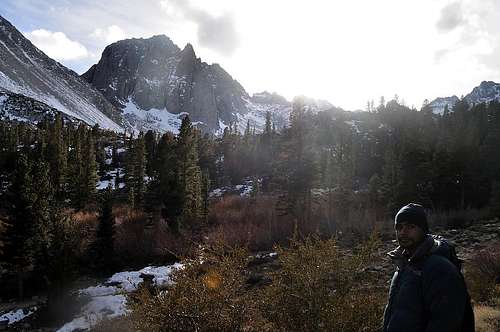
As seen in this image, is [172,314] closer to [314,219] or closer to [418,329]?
[418,329]

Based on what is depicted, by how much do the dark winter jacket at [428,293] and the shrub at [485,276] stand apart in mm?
11144

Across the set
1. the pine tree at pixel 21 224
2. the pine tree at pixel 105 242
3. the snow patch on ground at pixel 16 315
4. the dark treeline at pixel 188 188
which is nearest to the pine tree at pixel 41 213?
the dark treeline at pixel 188 188

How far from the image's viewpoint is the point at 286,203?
110 ft

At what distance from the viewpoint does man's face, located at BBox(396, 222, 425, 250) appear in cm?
333

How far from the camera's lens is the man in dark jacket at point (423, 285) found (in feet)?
9.56

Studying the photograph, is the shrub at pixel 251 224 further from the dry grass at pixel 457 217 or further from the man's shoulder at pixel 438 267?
the man's shoulder at pixel 438 267

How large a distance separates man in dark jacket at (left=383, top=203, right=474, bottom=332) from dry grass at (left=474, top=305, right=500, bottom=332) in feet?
23.5

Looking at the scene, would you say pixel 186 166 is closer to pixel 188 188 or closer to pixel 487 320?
pixel 188 188

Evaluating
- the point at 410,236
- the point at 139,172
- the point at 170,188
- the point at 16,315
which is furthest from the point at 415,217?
the point at 139,172

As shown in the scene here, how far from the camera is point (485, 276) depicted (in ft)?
47.7

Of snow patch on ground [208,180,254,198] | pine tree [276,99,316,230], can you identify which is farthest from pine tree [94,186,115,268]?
snow patch on ground [208,180,254,198]

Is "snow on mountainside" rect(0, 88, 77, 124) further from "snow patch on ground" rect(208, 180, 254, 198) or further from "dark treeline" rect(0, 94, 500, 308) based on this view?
"snow patch on ground" rect(208, 180, 254, 198)

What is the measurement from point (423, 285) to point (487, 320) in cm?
815

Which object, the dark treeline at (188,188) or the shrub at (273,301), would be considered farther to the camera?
the dark treeline at (188,188)
